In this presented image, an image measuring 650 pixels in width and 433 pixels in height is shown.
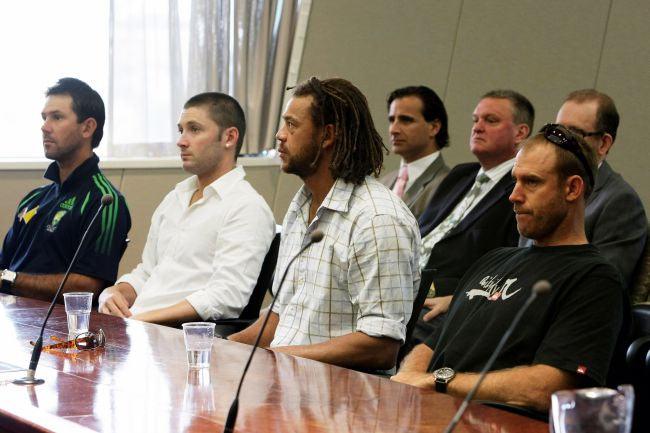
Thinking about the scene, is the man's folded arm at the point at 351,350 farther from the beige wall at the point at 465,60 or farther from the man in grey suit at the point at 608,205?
the beige wall at the point at 465,60

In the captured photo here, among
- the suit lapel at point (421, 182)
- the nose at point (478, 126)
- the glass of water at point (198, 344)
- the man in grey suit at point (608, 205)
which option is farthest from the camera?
the suit lapel at point (421, 182)

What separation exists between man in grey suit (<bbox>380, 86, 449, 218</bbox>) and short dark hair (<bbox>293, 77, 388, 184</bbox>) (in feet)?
4.64

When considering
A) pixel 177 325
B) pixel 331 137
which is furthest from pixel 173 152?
pixel 331 137

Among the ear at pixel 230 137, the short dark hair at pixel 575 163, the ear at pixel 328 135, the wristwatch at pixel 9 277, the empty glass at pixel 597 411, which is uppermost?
the short dark hair at pixel 575 163

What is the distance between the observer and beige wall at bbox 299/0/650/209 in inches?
172

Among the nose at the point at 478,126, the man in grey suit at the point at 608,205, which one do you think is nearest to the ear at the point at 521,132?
the nose at the point at 478,126

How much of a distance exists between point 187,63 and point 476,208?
8.09 ft

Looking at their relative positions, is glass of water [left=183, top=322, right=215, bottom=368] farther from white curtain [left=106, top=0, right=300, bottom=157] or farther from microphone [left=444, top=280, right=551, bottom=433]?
white curtain [left=106, top=0, right=300, bottom=157]

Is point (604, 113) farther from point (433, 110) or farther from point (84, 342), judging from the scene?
point (84, 342)

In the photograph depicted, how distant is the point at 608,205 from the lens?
2.99 metres

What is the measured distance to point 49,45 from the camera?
5180 mm

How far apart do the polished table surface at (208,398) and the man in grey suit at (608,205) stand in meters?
1.34

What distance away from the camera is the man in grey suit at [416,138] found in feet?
13.6

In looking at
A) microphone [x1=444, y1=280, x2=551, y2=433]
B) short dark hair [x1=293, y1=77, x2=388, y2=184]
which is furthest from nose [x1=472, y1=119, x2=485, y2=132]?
microphone [x1=444, y1=280, x2=551, y2=433]
